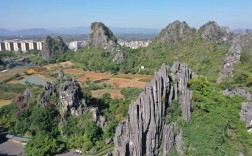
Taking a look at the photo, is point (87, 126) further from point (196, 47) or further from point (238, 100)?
point (196, 47)

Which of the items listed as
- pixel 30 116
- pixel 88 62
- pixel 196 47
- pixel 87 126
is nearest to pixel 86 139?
pixel 87 126

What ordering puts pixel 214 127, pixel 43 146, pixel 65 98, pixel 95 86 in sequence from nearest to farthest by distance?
pixel 214 127, pixel 43 146, pixel 65 98, pixel 95 86

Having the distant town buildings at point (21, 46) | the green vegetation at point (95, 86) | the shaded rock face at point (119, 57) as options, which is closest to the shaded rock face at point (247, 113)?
the green vegetation at point (95, 86)

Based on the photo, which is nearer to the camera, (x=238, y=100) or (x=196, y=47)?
(x=238, y=100)

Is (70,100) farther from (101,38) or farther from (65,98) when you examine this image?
(101,38)

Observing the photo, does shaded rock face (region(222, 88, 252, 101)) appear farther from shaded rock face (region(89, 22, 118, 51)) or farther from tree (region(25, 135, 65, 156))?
shaded rock face (region(89, 22, 118, 51))

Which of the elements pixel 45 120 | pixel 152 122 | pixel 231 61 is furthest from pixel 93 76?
pixel 152 122
